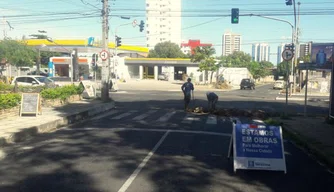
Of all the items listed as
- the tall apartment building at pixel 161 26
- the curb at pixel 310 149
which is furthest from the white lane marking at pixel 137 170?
the tall apartment building at pixel 161 26

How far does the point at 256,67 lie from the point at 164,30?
58.6 meters

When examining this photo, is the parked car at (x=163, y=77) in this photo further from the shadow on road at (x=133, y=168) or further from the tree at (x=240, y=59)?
the shadow on road at (x=133, y=168)

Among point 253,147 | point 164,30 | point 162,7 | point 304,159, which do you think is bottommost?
point 304,159

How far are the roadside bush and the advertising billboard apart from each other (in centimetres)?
1241

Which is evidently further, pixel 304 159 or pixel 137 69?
pixel 137 69

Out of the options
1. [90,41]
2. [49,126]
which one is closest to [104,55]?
[49,126]

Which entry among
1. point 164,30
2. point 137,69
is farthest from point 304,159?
point 164,30

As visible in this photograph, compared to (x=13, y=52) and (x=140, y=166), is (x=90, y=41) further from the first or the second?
(x=140, y=166)

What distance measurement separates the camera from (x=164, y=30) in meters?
146

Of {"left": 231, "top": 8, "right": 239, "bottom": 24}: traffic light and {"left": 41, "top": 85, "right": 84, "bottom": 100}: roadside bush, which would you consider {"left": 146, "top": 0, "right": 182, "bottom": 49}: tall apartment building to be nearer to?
{"left": 231, "top": 8, "right": 239, "bottom": 24}: traffic light

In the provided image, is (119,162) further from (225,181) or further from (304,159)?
(304,159)

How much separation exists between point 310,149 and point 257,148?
2.88m

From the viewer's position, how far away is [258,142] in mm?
7105

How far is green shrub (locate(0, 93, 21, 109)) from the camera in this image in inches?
514
